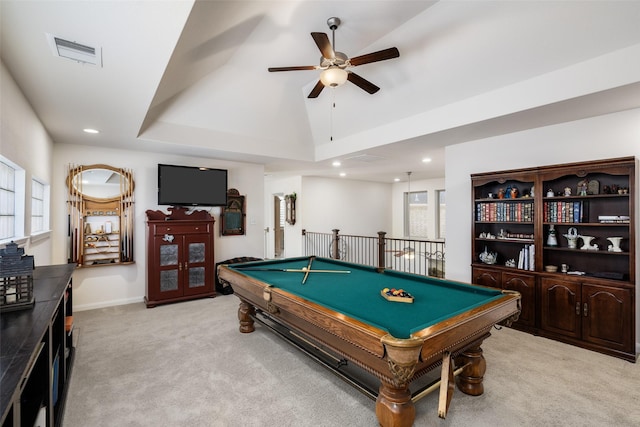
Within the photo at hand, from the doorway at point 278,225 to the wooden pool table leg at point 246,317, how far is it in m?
6.15

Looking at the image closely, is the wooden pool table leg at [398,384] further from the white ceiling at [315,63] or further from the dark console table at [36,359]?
the white ceiling at [315,63]

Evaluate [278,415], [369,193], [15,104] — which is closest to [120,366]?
[278,415]

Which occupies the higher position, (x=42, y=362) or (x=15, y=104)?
(x=15, y=104)

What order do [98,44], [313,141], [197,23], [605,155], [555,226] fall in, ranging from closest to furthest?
[98,44] → [197,23] → [605,155] → [555,226] → [313,141]

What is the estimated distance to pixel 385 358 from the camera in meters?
1.46

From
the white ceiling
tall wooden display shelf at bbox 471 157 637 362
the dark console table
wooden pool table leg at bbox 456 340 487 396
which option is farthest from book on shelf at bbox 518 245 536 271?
the dark console table

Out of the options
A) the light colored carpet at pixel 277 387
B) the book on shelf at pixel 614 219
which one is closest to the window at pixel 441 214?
the light colored carpet at pixel 277 387

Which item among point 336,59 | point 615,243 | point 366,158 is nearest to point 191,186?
point 366,158

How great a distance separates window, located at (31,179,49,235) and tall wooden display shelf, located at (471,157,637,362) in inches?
213

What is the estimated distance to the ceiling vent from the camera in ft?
6.32

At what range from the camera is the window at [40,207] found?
3.55 metres

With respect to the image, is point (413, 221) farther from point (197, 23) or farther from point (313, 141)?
point (197, 23)

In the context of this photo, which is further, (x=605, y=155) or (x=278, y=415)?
(x=605, y=155)

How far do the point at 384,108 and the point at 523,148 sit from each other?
5.89 feet
